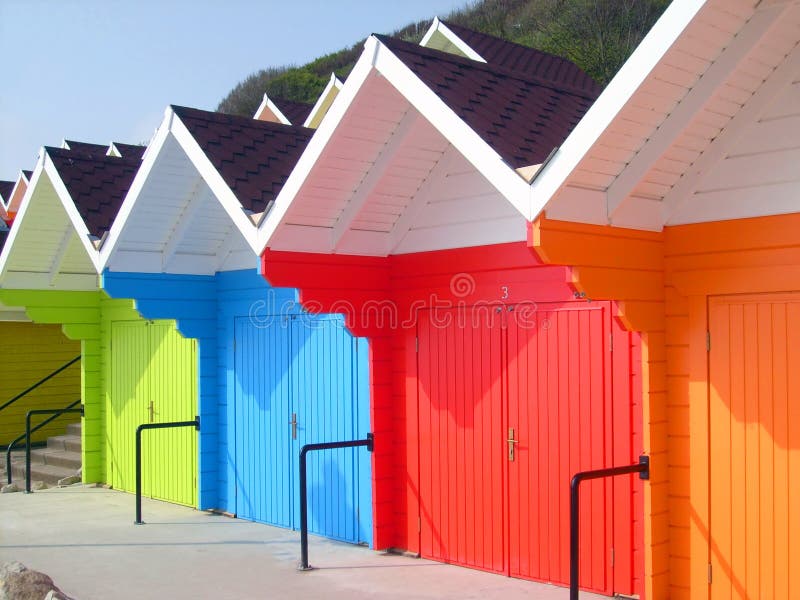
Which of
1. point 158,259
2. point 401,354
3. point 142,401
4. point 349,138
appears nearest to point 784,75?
point 349,138

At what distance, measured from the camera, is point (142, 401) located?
10.4 meters

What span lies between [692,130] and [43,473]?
9864mm

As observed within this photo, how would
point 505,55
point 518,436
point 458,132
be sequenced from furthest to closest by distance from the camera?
1. point 505,55
2. point 518,436
3. point 458,132

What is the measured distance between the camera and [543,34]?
1232 inches

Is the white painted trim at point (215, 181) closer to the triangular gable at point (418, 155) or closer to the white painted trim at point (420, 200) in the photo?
the triangular gable at point (418, 155)

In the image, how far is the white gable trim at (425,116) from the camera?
4.88m

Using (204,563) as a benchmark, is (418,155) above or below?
above

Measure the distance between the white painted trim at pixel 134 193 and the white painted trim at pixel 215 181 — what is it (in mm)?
152

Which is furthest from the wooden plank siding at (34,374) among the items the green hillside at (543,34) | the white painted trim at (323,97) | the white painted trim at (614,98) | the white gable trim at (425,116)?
the green hillside at (543,34)

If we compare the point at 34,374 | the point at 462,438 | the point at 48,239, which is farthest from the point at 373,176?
the point at 34,374

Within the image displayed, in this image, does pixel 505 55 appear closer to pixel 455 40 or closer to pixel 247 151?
pixel 455 40

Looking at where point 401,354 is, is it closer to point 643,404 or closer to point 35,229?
point 643,404

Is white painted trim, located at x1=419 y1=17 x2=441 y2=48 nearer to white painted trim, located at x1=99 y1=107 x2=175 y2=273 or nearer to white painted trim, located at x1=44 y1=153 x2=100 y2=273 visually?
white painted trim, located at x1=44 y1=153 x2=100 y2=273

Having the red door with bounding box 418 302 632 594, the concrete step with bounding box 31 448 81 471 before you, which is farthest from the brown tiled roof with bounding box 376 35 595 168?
the concrete step with bounding box 31 448 81 471
